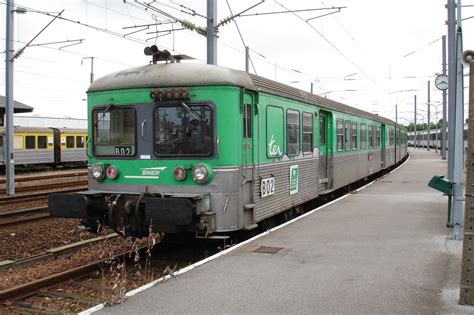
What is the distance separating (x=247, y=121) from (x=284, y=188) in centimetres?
212

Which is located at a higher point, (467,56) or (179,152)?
(467,56)

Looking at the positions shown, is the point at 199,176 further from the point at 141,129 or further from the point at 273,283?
the point at 273,283

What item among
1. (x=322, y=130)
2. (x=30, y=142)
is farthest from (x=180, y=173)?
(x=30, y=142)

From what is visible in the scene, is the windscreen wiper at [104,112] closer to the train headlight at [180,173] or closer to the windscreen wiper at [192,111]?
the windscreen wiper at [192,111]

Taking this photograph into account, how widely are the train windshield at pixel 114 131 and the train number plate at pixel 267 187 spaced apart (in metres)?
2.14

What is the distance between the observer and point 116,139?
786 centimetres

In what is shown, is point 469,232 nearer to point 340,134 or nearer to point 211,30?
point 340,134

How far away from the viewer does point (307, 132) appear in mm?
10758

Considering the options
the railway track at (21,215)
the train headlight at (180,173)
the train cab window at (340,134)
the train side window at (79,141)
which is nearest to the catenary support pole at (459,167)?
the train headlight at (180,173)

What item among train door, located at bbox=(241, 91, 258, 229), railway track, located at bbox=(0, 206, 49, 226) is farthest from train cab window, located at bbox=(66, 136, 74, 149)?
train door, located at bbox=(241, 91, 258, 229)

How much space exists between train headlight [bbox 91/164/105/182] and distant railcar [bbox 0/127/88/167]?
21921 mm

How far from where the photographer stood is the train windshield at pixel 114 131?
25.3 feet

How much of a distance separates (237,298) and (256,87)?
3.91m

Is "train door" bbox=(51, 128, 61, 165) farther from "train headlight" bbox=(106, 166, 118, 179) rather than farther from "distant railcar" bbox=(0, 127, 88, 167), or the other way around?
"train headlight" bbox=(106, 166, 118, 179)
